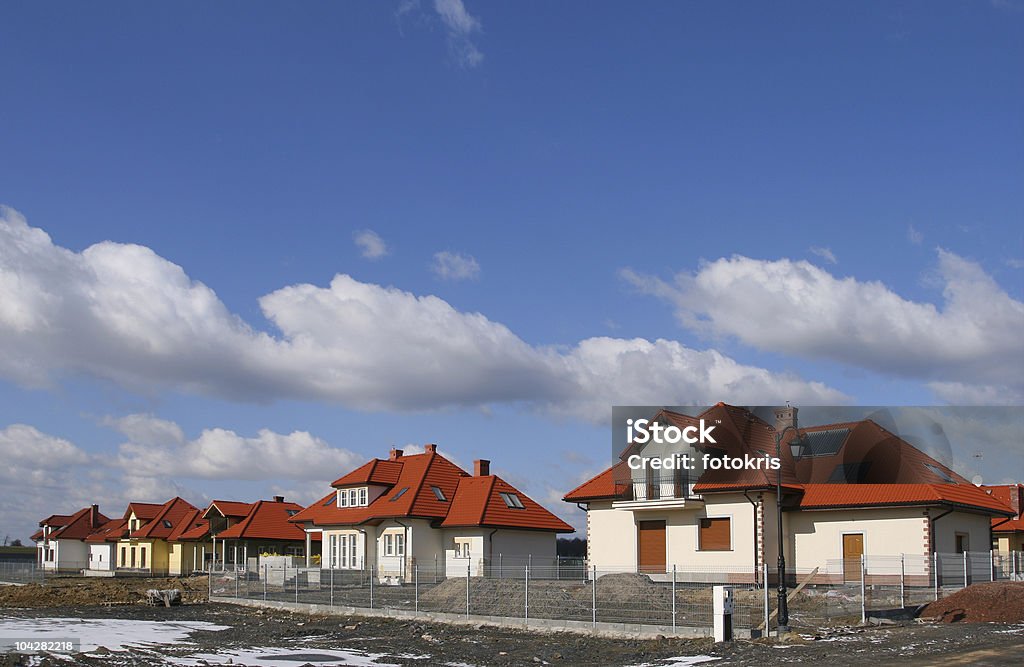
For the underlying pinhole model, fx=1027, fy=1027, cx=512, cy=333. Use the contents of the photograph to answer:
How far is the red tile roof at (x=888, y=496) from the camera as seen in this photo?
121ft

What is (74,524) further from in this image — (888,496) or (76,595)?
(888,496)

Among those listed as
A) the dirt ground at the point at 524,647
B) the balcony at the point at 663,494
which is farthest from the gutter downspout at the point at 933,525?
the dirt ground at the point at 524,647

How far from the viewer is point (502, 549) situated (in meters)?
50.1

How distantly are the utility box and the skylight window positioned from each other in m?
20.1

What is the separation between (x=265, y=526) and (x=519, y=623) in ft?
148

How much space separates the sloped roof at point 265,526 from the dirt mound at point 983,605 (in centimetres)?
4978

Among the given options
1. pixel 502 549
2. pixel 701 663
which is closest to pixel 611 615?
pixel 701 663

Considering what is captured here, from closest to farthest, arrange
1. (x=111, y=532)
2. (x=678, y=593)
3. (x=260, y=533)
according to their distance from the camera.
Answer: (x=678, y=593) < (x=260, y=533) < (x=111, y=532)

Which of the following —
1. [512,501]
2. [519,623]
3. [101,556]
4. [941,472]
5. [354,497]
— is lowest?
[101,556]

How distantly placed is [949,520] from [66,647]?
101 ft

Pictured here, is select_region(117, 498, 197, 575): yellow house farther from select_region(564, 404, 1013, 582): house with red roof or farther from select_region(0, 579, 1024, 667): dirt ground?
select_region(0, 579, 1024, 667): dirt ground

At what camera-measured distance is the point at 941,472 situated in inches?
1635

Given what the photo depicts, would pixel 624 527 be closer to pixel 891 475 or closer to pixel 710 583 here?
pixel 710 583

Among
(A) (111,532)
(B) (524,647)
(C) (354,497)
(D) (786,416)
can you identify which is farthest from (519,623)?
(A) (111,532)
